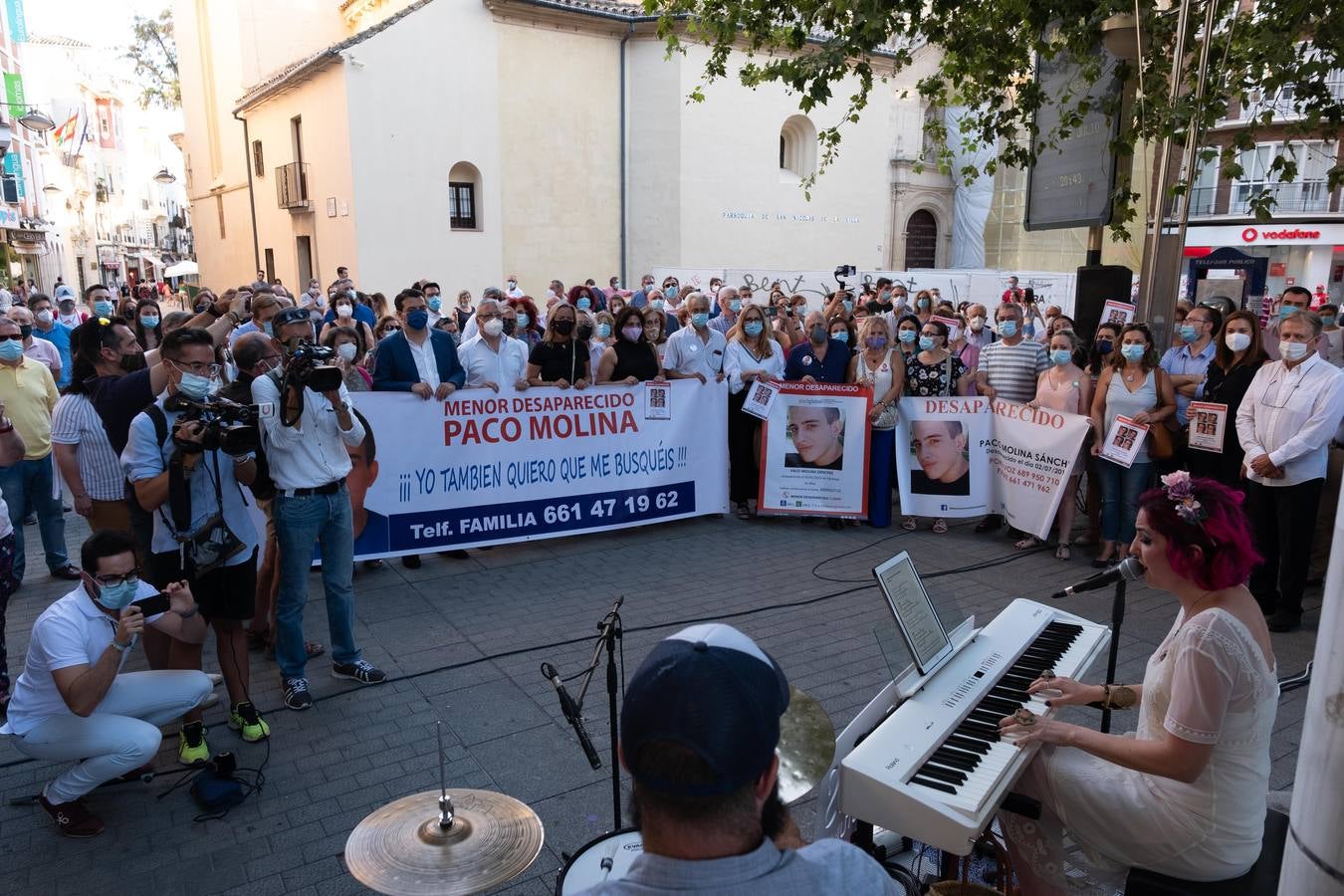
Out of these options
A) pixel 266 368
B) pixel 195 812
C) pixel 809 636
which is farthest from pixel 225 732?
pixel 809 636

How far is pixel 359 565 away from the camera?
24.9 feet

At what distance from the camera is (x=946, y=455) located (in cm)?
873

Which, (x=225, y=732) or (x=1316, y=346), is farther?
(x=1316, y=346)

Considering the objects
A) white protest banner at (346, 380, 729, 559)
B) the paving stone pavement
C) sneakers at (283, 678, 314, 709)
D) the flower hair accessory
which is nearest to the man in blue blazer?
white protest banner at (346, 380, 729, 559)

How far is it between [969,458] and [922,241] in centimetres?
2779

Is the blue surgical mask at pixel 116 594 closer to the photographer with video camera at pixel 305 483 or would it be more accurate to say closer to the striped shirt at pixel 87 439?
the photographer with video camera at pixel 305 483

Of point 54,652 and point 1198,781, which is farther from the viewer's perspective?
point 54,652

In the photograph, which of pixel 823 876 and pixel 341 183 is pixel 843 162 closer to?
pixel 341 183

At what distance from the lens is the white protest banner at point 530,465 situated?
24.2ft

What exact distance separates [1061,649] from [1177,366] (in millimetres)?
5268

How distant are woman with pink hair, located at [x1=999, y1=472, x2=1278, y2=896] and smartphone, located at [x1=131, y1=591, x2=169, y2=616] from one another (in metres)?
3.58

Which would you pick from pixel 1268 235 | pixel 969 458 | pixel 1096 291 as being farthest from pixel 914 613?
pixel 1268 235

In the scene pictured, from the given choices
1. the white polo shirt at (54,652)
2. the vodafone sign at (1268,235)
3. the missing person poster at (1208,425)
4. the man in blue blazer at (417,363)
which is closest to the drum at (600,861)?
the white polo shirt at (54,652)

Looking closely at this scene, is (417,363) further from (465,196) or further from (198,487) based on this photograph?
(465,196)
